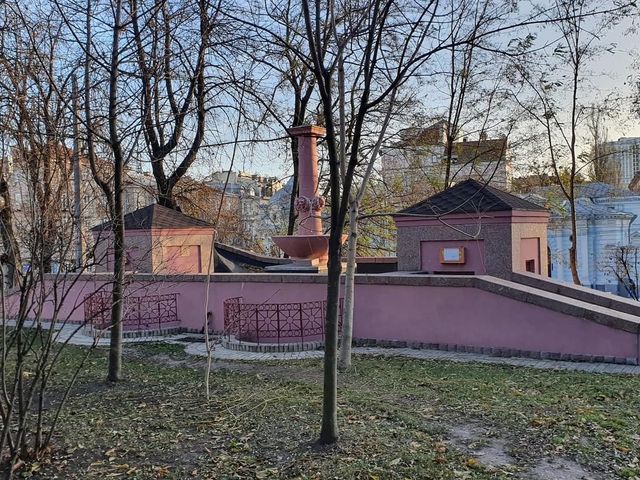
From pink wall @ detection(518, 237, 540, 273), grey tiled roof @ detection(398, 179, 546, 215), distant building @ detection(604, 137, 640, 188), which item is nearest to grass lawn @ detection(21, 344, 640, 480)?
grey tiled roof @ detection(398, 179, 546, 215)

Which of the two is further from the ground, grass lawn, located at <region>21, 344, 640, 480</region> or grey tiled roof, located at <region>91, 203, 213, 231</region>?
grey tiled roof, located at <region>91, 203, 213, 231</region>

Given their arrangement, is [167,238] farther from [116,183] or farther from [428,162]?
[428,162]

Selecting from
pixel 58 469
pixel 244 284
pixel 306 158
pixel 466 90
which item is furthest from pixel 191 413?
pixel 466 90

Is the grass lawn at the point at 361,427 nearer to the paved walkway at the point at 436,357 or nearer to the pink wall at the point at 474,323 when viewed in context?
the paved walkway at the point at 436,357

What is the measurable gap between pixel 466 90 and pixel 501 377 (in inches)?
545

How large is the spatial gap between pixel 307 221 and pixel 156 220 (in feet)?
13.6

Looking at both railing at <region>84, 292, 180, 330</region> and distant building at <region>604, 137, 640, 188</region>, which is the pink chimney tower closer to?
railing at <region>84, 292, 180, 330</region>

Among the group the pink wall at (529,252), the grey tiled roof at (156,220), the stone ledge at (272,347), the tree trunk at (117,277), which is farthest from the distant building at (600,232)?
the tree trunk at (117,277)

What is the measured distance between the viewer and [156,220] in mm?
16281

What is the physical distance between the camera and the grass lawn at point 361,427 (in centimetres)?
456

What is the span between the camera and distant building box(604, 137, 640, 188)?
1975 centimetres

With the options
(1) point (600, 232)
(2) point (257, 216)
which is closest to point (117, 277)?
(1) point (600, 232)

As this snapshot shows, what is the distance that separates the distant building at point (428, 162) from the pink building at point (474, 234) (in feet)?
14.5

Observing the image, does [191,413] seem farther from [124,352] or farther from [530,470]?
[124,352]
